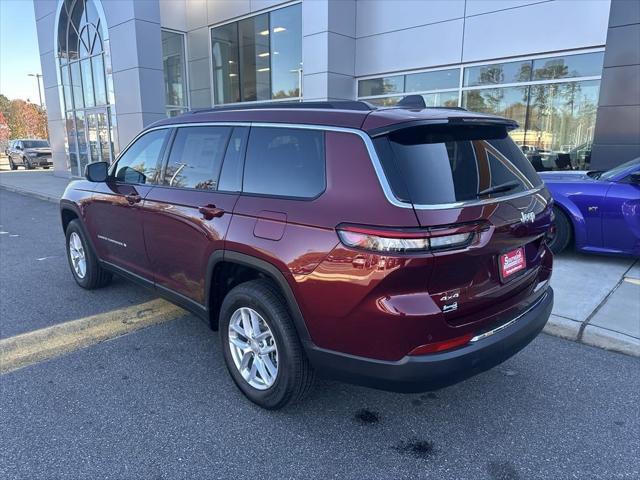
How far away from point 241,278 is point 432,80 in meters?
9.23

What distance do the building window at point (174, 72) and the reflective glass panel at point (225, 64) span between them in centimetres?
145

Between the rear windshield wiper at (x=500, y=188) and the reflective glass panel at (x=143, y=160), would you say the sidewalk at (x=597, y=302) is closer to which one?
the rear windshield wiper at (x=500, y=188)

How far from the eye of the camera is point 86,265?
5.00 metres

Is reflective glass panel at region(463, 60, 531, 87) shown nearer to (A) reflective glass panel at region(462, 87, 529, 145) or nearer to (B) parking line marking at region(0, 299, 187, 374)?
(A) reflective glass panel at region(462, 87, 529, 145)

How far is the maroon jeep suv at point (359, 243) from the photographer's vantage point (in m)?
2.24

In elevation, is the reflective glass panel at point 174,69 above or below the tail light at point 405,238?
above

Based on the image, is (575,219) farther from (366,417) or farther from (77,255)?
(77,255)

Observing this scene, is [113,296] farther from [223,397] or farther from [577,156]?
[577,156]

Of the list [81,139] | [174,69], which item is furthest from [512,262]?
[81,139]

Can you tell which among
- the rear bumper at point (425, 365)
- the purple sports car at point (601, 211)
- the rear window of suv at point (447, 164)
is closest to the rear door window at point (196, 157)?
the rear window of suv at point (447, 164)

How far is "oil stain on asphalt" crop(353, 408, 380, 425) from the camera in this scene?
2867 millimetres

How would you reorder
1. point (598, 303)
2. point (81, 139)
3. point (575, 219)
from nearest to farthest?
point (598, 303) → point (575, 219) → point (81, 139)

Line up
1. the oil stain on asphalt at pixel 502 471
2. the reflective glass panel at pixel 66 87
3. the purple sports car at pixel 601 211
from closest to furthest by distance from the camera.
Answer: the oil stain on asphalt at pixel 502 471
the purple sports car at pixel 601 211
the reflective glass panel at pixel 66 87

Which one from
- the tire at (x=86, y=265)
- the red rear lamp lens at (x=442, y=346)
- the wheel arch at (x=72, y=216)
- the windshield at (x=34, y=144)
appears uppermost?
the windshield at (x=34, y=144)
